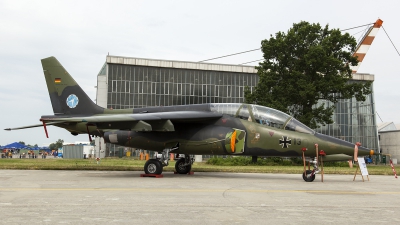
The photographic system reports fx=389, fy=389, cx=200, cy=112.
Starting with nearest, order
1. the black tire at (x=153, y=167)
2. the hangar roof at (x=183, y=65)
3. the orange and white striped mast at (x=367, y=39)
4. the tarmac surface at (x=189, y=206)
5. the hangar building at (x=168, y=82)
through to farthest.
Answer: the tarmac surface at (x=189, y=206), the black tire at (x=153, y=167), the hangar roof at (x=183, y=65), the hangar building at (x=168, y=82), the orange and white striped mast at (x=367, y=39)

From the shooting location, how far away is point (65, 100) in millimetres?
19344

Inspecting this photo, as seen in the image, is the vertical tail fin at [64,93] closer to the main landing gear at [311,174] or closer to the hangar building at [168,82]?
the main landing gear at [311,174]

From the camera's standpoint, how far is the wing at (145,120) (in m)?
15.5

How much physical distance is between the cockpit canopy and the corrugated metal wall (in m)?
45.1

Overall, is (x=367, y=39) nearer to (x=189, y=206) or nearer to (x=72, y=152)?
(x=72, y=152)

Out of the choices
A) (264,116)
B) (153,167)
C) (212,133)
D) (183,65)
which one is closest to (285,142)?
(264,116)

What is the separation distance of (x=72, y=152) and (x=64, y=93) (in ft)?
133

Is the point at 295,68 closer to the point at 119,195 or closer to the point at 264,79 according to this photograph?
the point at 264,79

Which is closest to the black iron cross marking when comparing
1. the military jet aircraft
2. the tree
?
the military jet aircraft

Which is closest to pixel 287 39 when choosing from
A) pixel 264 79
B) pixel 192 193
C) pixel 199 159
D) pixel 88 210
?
pixel 264 79

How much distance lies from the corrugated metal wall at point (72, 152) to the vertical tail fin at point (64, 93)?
39910 millimetres

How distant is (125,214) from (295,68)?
110 feet

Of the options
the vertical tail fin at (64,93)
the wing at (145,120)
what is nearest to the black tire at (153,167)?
the wing at (145,120)

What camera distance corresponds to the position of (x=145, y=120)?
51.9ft
